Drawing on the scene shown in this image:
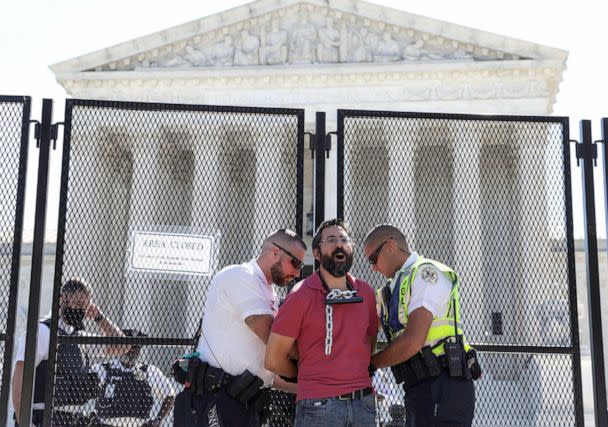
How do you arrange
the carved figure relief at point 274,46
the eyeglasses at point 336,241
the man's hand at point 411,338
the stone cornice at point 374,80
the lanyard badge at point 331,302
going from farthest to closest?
the carved figure relief at point 274,46
the stone cornice at point 374,80
the eyeglasses at point 336,241
the man's hand at point 411,338
the lanyard badge at point 331,302

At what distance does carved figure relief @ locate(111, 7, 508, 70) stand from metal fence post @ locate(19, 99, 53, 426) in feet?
81.6

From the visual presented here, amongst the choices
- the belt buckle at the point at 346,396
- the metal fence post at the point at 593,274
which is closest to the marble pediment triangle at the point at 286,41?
the metal fence post at the point at 593,274

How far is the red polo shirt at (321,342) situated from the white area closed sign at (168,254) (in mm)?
1611

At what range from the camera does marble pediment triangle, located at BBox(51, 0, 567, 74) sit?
29875 mm

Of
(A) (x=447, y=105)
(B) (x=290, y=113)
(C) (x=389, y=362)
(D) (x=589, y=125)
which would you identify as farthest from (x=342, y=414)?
(A) (x=447, y=105)

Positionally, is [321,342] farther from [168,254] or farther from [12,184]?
[12,184]

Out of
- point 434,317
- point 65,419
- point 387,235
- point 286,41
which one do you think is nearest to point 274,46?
point 286,41

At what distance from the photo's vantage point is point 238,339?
5137 mm

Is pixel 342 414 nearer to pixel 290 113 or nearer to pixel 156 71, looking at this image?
pixel 290 113

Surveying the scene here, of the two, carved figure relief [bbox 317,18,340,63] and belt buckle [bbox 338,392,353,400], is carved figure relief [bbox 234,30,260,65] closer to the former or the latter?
carved figure relief [bbox 317,18,340,63]

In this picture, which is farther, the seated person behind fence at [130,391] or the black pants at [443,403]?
the seated person behind fence at [130,391]

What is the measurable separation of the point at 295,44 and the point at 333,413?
27180 mm

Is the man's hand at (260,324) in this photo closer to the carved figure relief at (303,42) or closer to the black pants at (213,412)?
the black pants at (213,412)

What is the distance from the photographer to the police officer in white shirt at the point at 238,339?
5016mm
